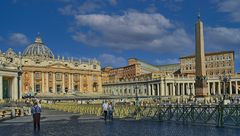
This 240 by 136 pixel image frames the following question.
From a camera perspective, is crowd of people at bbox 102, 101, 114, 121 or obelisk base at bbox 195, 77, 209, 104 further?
obelisk base at bbox 195, 77, 209, 104

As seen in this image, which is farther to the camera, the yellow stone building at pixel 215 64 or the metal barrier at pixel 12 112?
the yellow stone building at pixel 215 64

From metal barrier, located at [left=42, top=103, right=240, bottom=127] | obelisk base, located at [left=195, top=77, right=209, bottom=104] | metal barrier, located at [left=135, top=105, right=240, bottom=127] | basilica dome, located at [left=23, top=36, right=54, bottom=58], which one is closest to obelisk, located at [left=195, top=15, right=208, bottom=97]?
obelisk base, located at [left=195, top=77, right=209, bottom=104]

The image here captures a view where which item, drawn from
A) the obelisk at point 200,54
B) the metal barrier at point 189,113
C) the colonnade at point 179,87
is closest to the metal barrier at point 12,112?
the metal barrier at point 189,113

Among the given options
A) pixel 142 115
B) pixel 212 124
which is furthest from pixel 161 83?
pixel 212 124

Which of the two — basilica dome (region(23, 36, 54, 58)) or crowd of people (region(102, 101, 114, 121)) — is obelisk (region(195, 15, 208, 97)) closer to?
crowd of people (region(102, 101, 114, 121))

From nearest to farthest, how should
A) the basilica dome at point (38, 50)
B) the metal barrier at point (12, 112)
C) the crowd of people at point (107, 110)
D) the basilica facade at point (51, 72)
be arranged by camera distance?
the crowd of people at point (107, 110), the metal barrier at point (12, 112), the basilica facade at point (51, 72), the basilica dome at point (38, 50)

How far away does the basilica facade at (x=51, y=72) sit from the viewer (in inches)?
4085

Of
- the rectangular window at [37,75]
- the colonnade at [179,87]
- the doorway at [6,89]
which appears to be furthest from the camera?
the colonnade at [179,87]

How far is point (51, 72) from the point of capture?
110 m

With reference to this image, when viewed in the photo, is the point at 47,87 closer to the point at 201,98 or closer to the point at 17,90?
the point at 17,90

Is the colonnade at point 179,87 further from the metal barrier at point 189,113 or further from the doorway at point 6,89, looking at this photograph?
the metal barrier at point 189,113

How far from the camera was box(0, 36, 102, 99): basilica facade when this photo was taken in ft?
340

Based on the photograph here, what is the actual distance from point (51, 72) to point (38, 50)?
651 inches

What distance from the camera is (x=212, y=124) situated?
1980 cm
